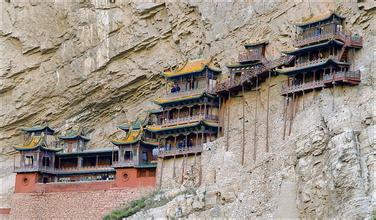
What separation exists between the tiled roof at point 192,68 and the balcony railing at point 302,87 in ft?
23.4

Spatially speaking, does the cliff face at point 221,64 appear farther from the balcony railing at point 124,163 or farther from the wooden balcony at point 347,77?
the balcony railing at point 124,163

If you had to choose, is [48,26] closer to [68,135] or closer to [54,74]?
[54,74]

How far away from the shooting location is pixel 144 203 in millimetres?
45781

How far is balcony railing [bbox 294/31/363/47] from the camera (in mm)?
41531

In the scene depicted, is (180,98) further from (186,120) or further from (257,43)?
(257,43)

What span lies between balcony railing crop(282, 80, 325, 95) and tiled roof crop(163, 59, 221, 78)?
281 inches

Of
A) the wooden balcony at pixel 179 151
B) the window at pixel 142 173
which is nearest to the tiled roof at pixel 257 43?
the wooden balcony at pixel 179 151

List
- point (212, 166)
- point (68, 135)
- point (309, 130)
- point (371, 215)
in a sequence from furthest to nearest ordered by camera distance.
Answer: point (68, 135) → point (212, 166) → point (309, 130) → point (371, 215)

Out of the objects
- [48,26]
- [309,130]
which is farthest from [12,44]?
[309,130]

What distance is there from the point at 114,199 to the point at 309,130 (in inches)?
558

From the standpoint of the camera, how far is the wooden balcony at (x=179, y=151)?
4712 centimetres

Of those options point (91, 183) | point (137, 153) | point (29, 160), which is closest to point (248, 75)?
point (137, 153)

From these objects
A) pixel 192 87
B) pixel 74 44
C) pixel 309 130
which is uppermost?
pixel 74 44

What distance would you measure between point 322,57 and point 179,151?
9869mm
